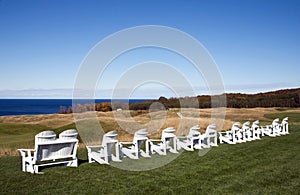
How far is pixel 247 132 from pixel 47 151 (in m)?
9.69

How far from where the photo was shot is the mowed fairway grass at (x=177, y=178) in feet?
21.3

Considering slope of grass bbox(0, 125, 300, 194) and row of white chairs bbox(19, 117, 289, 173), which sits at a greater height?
row of white chairs bbox(19, 117, 289, 173)

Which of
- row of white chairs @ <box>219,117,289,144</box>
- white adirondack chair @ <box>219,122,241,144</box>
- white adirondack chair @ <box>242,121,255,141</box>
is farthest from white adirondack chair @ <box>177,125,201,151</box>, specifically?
white adirondack chair @ <box>242,121,255,141</box>

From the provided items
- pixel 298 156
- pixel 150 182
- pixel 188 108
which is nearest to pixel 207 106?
pixel 188 108

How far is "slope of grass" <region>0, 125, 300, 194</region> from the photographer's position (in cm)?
649

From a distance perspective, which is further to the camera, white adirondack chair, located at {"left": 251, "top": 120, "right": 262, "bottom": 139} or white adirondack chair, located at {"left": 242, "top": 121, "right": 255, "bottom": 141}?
white adirondack chair, located at {"left": 251, "top": 120, "right": 262, "bottom": 139}

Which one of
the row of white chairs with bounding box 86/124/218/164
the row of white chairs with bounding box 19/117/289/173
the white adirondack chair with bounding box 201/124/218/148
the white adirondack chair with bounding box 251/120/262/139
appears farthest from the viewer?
the white adirondack chair with bounding box 251/120/262/139

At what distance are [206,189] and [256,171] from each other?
2092mm

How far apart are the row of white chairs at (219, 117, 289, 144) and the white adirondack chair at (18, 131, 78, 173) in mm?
7290

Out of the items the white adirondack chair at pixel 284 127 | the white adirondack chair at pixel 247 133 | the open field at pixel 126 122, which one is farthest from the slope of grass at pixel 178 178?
the open field at pixel 126 122

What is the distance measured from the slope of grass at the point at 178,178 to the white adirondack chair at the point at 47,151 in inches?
10.3

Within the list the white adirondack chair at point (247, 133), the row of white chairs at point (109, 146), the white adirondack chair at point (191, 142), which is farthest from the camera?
the white adirondack chair at point (247, 133)

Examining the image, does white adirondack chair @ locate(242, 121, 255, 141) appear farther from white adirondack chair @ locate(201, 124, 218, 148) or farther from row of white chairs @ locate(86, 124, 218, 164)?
white adirondack chair @ locate(201, 124, 218, 148)

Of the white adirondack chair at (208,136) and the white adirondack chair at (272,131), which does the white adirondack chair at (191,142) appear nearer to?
the white adirondack chair at (208,136)
